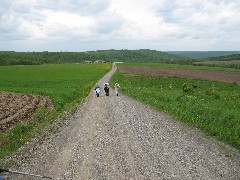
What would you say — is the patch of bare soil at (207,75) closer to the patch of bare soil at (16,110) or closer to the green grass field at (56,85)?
the green grass field at (56,85)

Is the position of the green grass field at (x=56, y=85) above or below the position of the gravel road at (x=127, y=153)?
below

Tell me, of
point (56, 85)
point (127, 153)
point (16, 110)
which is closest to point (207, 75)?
point (56, 85)

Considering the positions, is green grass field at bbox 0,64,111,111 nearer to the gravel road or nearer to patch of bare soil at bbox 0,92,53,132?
patch of bare soil at bbox 0,92,53,132

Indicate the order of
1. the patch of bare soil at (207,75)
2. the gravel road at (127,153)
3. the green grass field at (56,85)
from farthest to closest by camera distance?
the patch of bare soil at (207,75)
the green grass field at (56,85)
the gravel road at (127,153)

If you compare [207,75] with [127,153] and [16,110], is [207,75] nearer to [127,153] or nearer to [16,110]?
[16,110]

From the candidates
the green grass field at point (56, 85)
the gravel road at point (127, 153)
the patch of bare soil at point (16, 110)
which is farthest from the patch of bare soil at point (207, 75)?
the gravel road at point (127, 153)

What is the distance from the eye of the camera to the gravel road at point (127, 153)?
12.5 metres

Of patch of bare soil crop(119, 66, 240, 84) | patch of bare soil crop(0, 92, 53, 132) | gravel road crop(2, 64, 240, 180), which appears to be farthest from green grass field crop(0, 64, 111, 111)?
patch of bare soil crop(119, 66, 240, 84)

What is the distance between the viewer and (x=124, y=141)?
16844 millimetres

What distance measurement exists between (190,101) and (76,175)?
724 inches

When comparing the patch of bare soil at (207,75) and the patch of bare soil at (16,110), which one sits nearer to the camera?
the patch of bare soil at (16,110)

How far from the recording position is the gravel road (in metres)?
12.5

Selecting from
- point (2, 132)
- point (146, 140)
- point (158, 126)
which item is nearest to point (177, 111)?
point (158, 126)

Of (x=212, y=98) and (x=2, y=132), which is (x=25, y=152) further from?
(x=212, y=98)
